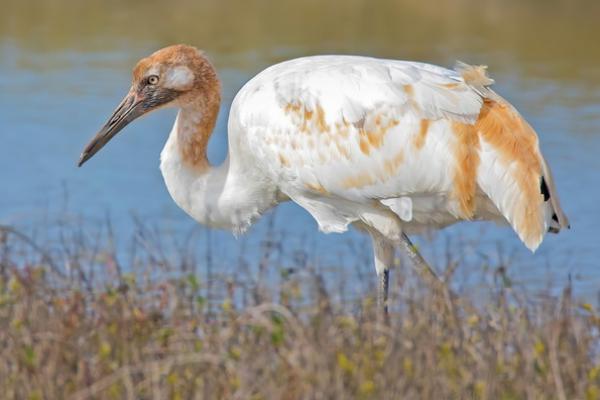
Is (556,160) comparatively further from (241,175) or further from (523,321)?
(523,321)

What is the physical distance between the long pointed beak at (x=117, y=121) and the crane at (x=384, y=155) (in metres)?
0.38

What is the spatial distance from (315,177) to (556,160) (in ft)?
16.8

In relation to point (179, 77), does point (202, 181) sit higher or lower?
lower

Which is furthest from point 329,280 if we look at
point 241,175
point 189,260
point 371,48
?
point 371,48

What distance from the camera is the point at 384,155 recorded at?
7176 millimetres

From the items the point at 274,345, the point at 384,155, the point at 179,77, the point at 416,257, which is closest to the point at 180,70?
the point at 179,77

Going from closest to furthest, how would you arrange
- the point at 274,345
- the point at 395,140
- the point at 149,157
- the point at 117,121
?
the point at 274,345 < the point at 395,140 < the point at 117,121 < the point at 149,157

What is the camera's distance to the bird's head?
779cm

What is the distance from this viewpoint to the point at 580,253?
986cm

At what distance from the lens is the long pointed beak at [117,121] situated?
789cm

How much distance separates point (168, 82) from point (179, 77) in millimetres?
62

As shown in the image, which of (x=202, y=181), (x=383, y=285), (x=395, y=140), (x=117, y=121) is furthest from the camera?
(x=117, y=121)

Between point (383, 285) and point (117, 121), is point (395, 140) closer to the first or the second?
point (383, 285)

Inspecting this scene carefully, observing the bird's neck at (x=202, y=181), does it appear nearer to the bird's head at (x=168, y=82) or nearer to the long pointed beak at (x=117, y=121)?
the bird's head at (x=168, y=82)
